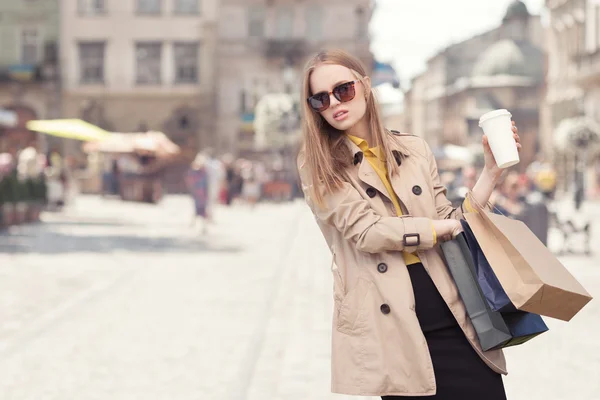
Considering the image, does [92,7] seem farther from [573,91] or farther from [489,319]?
[489,319]

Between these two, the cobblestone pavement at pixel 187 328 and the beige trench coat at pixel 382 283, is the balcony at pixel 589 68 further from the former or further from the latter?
the beige trench coat at pixel 382 283

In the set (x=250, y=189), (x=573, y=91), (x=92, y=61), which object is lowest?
(x=250, y=189)


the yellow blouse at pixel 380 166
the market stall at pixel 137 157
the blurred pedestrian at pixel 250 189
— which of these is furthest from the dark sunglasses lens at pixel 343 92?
the market stall at pixel 137 157

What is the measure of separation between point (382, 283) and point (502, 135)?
0.54 metres

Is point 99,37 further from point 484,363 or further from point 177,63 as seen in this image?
point 484,363

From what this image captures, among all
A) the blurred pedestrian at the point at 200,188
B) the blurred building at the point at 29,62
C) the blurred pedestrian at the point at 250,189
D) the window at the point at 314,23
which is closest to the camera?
the blurred pedestrian at the point at 200,188

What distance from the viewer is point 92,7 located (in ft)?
181

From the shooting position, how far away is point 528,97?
76.9 metres

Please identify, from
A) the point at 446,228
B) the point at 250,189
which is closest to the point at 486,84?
the point at 250,189

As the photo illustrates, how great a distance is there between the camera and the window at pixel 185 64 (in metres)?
55.0

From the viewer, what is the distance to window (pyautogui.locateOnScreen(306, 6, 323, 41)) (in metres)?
55.5

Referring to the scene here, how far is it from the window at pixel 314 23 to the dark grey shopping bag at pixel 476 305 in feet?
172

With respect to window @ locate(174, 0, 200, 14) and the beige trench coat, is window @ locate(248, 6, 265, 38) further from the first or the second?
the beige trench coat

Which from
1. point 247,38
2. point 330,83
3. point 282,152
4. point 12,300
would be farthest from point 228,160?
point 330,83
